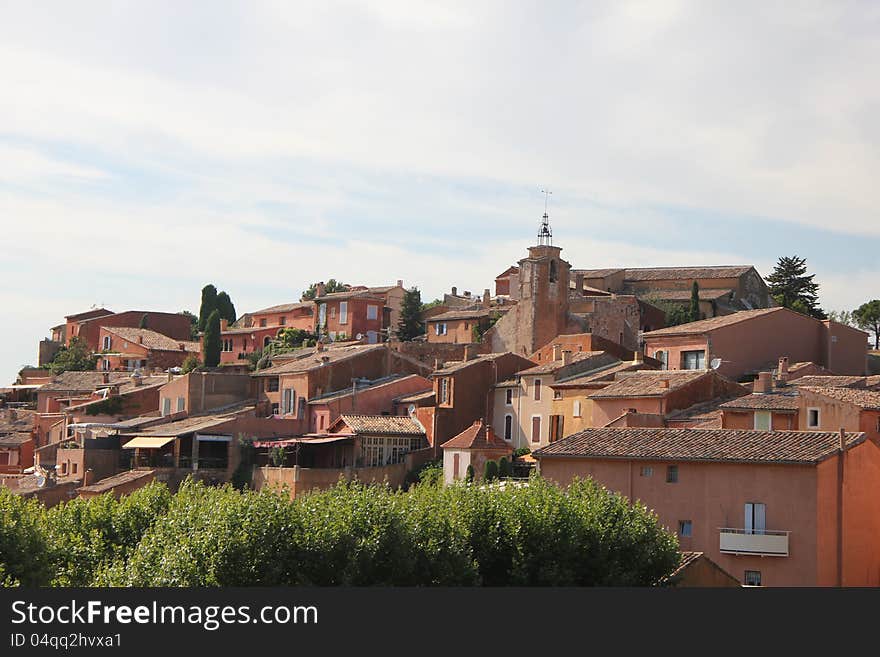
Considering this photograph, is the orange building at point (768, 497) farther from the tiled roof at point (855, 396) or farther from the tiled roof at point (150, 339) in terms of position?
the tiled roof at point (150, 339)

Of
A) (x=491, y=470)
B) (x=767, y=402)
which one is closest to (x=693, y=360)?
(x=767, y=402)

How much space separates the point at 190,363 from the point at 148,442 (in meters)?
25.2

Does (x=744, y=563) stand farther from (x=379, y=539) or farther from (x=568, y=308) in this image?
(x=568, y=308)

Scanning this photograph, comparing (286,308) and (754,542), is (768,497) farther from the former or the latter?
(286,308)

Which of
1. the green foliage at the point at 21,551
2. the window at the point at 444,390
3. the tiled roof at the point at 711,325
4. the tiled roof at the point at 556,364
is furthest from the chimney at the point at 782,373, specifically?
the green foliage at the point at 21,551

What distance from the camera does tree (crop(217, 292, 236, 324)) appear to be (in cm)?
10262

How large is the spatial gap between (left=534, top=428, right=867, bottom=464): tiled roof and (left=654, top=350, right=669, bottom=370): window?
1713 centimetres

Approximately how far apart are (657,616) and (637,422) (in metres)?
25.0

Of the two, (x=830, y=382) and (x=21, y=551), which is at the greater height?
(x=830, y=382)

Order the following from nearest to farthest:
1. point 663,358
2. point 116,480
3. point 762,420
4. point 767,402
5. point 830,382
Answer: point 762,420 < point 767,402 < point 830,382 < point 116,480 < point 663,358

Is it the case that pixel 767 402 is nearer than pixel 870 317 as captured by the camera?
Yes

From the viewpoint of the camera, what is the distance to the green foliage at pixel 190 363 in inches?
3381

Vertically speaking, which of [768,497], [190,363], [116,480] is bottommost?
[116,480]

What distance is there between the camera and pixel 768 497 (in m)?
40.6
